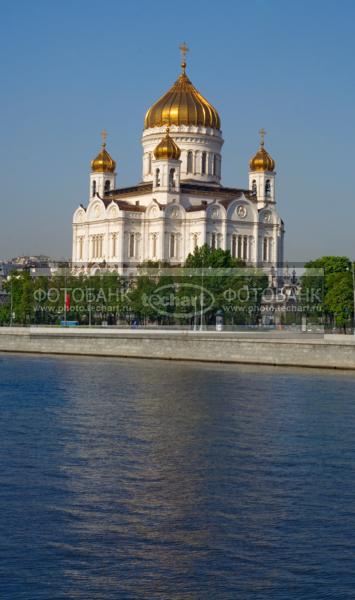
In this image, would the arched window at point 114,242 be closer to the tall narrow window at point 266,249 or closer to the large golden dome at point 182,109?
the large golden dome at point 182,109

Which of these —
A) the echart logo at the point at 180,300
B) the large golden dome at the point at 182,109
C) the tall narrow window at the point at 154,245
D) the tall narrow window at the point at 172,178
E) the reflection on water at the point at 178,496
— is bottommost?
the reflection on water at the point at 178,496

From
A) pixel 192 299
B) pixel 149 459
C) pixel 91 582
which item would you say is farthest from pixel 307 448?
pixel 192 299

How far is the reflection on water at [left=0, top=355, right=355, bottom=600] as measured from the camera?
1123 cm

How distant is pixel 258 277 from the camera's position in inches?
2120

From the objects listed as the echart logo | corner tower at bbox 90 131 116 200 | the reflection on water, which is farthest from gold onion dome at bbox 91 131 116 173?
the reflection on water

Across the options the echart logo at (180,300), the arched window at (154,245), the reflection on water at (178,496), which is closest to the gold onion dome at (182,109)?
the arched window at (154,245)

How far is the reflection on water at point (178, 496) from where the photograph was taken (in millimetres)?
11234

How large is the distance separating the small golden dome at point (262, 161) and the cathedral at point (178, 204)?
0.23 ft

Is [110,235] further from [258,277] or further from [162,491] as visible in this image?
[162,491]

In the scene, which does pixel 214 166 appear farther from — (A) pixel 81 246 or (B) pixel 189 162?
(A) pixel 81 246

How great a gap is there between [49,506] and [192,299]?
3644cm

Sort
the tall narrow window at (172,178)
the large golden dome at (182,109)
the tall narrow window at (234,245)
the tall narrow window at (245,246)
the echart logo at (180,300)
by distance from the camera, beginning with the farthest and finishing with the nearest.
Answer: the large golden dome at (182,109) < the tall narrow window at (245,246) < the tall narrow window at (172,178) < the tall narrow window at (234,245) < the echart logo at (180,300)

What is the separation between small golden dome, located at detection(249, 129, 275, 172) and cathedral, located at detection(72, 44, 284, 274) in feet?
0.23

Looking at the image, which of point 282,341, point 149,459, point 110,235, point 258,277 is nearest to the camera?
point 149,459
